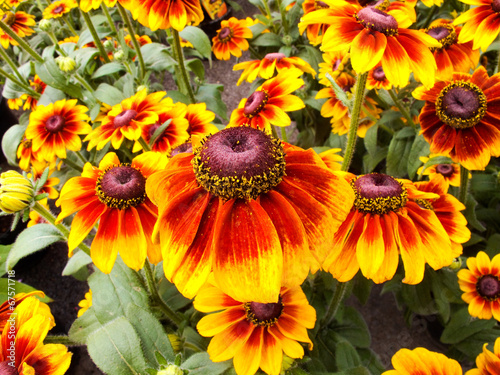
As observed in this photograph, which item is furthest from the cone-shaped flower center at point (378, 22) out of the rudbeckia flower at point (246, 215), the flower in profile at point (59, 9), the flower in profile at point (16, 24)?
the flower in profile at point (16, 24)

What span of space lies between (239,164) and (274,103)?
0.59m

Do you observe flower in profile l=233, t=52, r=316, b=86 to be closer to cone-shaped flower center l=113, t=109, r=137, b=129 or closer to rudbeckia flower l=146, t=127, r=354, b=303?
cone-shaped flower center l=113, t=109, r=137, b=129

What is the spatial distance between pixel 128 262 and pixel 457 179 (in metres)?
1.12

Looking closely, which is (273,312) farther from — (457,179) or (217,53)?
(217,53)

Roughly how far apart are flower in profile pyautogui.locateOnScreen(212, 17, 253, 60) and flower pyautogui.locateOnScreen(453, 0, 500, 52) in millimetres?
1027

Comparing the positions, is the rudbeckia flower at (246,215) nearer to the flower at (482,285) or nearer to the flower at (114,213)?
the flower at (114,213)

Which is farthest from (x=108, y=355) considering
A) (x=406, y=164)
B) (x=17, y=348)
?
(x=406, y=164)

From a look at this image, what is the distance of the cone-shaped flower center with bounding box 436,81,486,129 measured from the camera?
3.14 feet

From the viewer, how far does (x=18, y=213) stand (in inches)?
32.1

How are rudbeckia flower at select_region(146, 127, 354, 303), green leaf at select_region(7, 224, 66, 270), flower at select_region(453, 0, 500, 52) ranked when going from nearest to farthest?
rudbeckia flower at select_region(146, 127, 354, 303)
green leaf at select_region(7, 224, 66, 270)
flower at select_region(453, 0, 500, 52)

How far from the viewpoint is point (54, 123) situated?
1305mm

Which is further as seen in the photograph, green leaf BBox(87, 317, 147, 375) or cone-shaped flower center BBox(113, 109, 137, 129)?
cone-shaped flower center BBox(113, 109, 137, 129)

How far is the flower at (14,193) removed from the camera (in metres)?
0.77

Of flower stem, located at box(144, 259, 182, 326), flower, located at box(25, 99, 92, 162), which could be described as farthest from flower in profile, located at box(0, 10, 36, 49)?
flower stem, located at box(144, 259, 182, 326)
